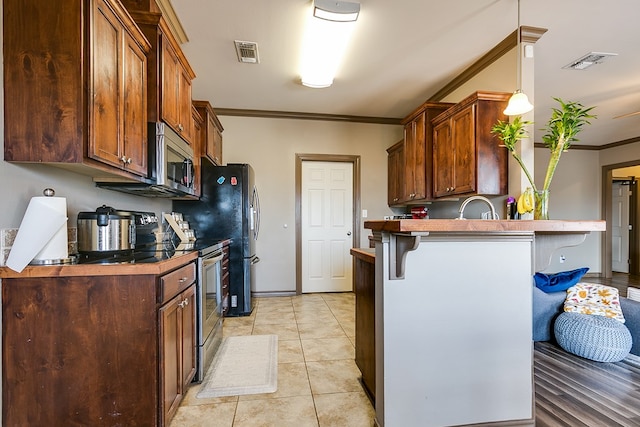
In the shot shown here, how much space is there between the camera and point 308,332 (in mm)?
3150

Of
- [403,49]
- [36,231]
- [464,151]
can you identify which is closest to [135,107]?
[36,231]

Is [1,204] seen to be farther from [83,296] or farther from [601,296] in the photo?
[601,296]

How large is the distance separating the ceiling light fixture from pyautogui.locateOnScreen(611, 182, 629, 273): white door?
7.47 metres

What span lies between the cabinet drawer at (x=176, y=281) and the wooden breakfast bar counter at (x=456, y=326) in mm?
1082

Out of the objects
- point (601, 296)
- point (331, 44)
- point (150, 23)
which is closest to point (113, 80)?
point (150, 23)

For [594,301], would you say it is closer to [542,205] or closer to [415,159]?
[542,205]

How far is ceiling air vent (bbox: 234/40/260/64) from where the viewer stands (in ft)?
9.70

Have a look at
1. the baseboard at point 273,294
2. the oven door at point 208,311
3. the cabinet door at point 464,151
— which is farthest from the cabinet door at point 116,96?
the baseboard at point 273,294

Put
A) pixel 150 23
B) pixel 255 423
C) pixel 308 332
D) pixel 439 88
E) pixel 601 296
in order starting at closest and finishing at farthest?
pixel 255 423, pixel 150 23, pixel 601 296, pixel 308 332, pixel 439 88

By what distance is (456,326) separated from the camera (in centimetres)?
161

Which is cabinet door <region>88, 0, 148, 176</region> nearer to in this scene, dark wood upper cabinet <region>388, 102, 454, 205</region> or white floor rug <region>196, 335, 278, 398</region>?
white floor rug <region>196, 335, 278, 398</region>

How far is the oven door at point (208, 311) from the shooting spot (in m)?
2.22

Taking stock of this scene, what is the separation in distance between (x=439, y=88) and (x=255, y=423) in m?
3.95

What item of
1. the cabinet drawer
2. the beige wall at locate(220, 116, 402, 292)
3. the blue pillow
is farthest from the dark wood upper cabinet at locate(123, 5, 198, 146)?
the blue pillow
